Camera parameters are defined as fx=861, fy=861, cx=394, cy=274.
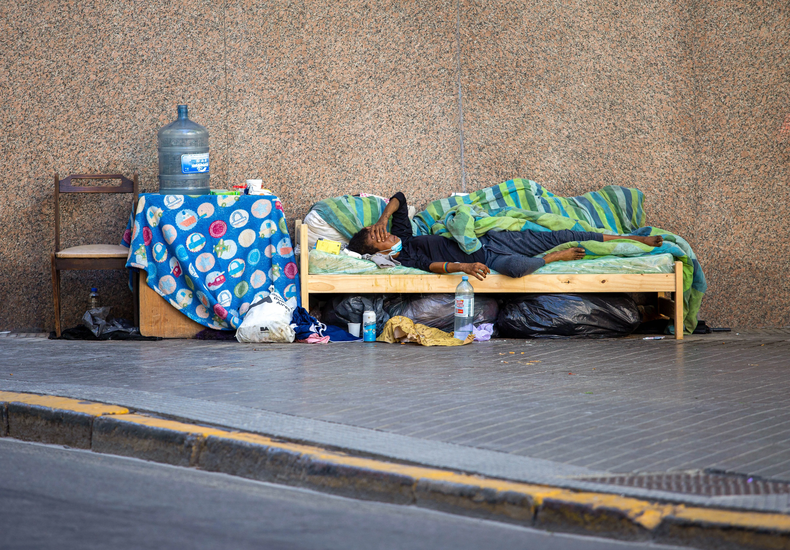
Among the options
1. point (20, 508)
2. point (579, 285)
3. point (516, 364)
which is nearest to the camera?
point (20, 508)

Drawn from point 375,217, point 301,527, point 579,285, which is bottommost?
point 301,527

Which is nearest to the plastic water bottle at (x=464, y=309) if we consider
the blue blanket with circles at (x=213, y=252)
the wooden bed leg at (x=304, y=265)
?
the wooden bed leg at (x=304, y=265)

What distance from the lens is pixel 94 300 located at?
300 inches

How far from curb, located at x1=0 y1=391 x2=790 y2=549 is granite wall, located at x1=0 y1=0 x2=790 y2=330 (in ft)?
11.7

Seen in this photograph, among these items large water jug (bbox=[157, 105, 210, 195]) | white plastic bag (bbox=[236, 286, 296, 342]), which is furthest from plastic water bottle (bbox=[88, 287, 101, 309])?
white plastic bag (bbox=[236, 286, 296, 342])

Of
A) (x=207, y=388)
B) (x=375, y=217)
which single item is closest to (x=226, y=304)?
(x=375, y=217)

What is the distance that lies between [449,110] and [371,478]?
5.41 m

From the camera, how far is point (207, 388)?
4973 millimetres

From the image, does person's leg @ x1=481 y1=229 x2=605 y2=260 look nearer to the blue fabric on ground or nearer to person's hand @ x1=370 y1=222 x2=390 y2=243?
person's hand @ x1=370 y1=222 x2=390 y2=243

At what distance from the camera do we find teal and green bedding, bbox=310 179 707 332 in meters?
7.35

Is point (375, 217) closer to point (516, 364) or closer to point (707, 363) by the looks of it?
point (516, 364)

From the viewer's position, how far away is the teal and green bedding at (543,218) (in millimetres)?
7348

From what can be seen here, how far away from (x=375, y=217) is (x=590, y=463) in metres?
4.56

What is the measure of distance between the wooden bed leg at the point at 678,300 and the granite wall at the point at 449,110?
1.27 metres
